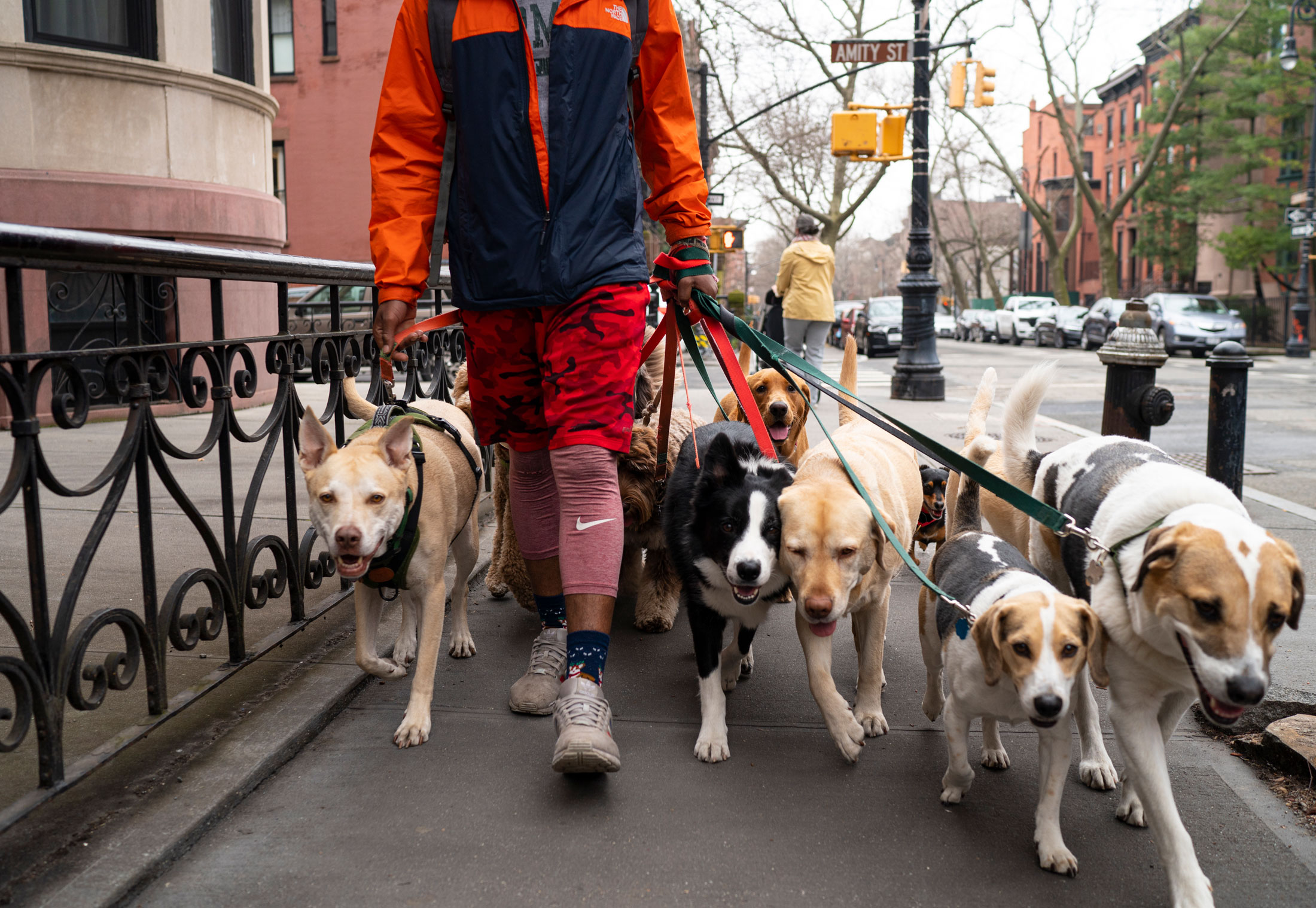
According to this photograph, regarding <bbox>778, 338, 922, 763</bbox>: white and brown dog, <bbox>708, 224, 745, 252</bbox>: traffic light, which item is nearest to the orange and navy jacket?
<bbox>778, 338, 922, 763</bbox>: white and brown dog

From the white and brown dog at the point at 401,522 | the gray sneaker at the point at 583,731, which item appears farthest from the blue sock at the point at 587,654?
the white and brown dog at the point at 401,522

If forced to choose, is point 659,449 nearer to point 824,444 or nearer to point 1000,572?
point 824,444

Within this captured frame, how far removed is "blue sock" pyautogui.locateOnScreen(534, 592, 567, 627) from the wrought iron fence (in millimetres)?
956

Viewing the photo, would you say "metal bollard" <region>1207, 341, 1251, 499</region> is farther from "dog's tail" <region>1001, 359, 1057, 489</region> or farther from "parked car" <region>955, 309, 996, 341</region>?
"parked car" <region>955, 309, 996, 341</region>

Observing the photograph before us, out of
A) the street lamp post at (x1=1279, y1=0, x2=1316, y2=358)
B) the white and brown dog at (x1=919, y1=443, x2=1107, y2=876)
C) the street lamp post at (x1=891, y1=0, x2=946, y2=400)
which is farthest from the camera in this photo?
the street lamp post at (x1=1279, y1=0, x2=1316, y2=358)

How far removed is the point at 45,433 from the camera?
29.3 feet

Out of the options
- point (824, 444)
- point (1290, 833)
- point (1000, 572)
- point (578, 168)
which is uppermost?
point (578, 168)

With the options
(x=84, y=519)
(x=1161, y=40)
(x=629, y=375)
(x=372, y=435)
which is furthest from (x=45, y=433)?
(x=1161, y=40)

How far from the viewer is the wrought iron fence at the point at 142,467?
2.38m

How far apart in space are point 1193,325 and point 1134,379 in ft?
83.8

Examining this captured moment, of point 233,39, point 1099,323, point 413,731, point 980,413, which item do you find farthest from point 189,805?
point 1099,323

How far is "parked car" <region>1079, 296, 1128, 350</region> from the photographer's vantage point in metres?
30.9

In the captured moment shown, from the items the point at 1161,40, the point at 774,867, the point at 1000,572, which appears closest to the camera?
the point at 774,867

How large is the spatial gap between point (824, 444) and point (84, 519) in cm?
419
